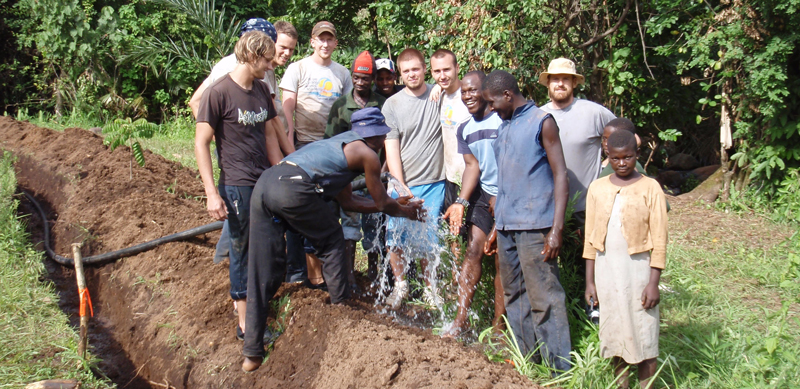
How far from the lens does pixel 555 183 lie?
3678 millimetres

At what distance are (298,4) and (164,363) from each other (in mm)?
9165

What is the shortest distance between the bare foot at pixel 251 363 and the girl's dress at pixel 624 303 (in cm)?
221

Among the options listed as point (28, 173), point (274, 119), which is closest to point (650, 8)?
point (274, 119)

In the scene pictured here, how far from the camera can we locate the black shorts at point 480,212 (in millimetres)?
4359

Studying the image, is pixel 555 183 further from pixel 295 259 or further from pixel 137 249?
pixel 137 249

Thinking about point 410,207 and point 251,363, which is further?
point 410,207

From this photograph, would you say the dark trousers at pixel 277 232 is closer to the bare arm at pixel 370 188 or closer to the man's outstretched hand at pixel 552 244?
the bare arm at pixel 370 188

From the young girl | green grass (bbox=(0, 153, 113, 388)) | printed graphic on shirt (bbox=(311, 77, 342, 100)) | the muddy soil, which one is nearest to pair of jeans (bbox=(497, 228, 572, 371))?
the young girl

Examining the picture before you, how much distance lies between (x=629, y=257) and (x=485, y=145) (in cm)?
129

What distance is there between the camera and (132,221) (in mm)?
6789

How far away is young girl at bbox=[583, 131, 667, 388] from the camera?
333 centimetres

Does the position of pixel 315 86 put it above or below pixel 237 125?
above

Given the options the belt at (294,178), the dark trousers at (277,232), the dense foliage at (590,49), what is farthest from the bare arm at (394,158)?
the dense foliage at (590,49)

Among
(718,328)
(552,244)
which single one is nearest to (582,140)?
(552,244)
